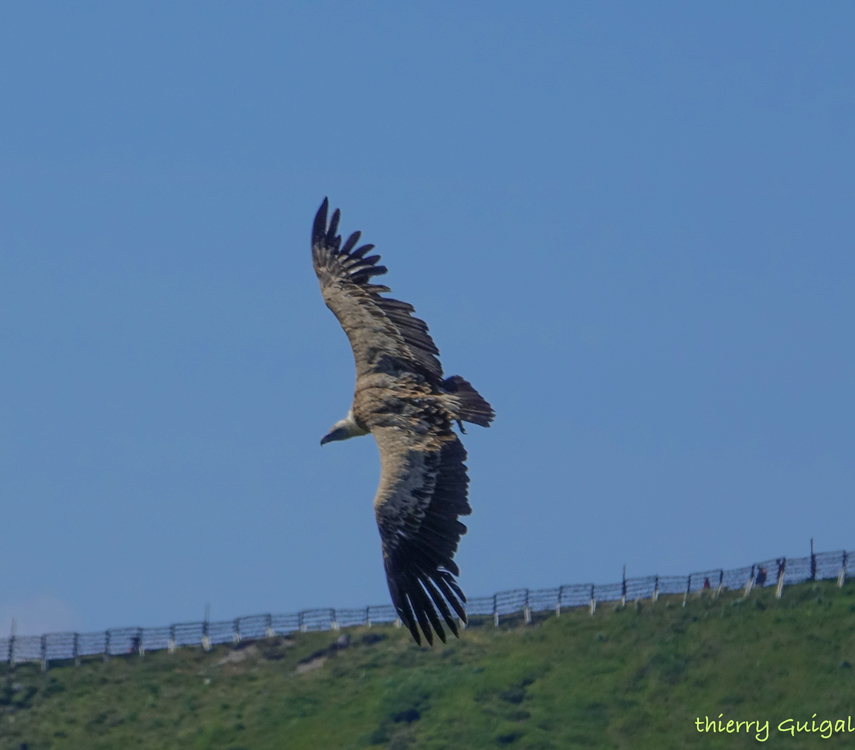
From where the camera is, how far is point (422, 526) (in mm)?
16500

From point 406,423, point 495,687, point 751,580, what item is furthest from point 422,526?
point 751,580

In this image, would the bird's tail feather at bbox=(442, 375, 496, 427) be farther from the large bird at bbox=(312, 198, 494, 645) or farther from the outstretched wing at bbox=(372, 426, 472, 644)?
the outstretched wing at bbox=(372, 426, 472, 644)

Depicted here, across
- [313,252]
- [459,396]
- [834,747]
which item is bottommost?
[834,747]

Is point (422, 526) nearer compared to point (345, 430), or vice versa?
point (422, 526)

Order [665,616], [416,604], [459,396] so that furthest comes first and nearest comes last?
[665,616] → [459,396] → [416,604]

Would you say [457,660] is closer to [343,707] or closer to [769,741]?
[343,707]

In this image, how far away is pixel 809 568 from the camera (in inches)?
2083

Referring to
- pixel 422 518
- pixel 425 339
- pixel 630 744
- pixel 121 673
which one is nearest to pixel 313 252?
pixel 425 339

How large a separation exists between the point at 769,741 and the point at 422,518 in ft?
94.0

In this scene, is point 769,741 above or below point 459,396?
below

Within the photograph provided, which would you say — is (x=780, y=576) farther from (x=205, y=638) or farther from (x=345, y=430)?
(x=345, y=430)

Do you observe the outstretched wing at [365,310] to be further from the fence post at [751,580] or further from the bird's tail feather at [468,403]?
the fence post at [751,580]

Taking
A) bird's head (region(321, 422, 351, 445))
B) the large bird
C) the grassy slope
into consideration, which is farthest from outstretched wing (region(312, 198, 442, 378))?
the grassy slope

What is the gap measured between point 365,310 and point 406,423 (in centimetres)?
248
